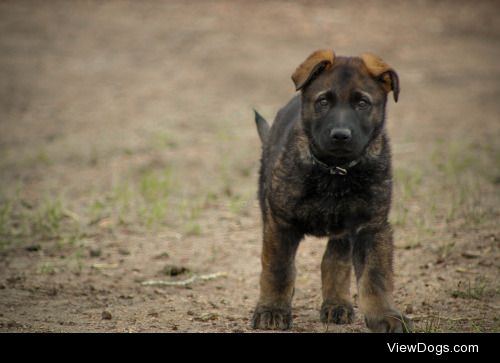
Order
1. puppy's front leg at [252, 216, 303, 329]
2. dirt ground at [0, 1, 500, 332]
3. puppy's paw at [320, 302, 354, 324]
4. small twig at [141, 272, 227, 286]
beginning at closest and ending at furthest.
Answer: puppy's front leg at [252, 216, 303, 329] → puppy's paw at [320, 302, 354, 324] → dirt ground at [0, 1, 500, 332] → small twig at [141, 272, 227, 286]

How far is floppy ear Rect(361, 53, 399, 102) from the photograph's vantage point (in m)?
5.05

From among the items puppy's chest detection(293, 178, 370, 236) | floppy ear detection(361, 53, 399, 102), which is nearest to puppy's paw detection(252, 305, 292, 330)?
puppy's chest detection(293, 178, 370, 236)

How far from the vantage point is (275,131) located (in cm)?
597

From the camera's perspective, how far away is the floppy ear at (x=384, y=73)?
5.05 m

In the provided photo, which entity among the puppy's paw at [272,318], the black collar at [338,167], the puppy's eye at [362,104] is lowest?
the puppy's paw at [272,318]

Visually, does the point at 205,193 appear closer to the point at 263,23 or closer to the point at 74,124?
the point at 74,124

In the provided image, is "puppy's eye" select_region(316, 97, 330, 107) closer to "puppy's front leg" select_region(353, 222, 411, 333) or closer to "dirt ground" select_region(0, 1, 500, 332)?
"puppy's front leg" select_region(353, 222, 411, 333)

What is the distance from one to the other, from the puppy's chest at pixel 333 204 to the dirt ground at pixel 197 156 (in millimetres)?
733

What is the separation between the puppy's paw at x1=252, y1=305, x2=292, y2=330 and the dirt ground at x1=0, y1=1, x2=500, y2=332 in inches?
4.0

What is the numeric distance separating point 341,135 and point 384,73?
0.59 metres

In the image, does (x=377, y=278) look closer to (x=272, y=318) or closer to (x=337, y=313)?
(x=337, y=313)

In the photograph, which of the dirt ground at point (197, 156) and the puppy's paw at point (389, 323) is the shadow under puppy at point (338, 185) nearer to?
the puppy's paw at point (389, 323)

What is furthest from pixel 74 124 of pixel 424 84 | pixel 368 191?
pixel 368 191

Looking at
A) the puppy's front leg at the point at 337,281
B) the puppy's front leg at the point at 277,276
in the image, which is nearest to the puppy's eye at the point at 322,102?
the puppy's front leg at the point at 277,276
